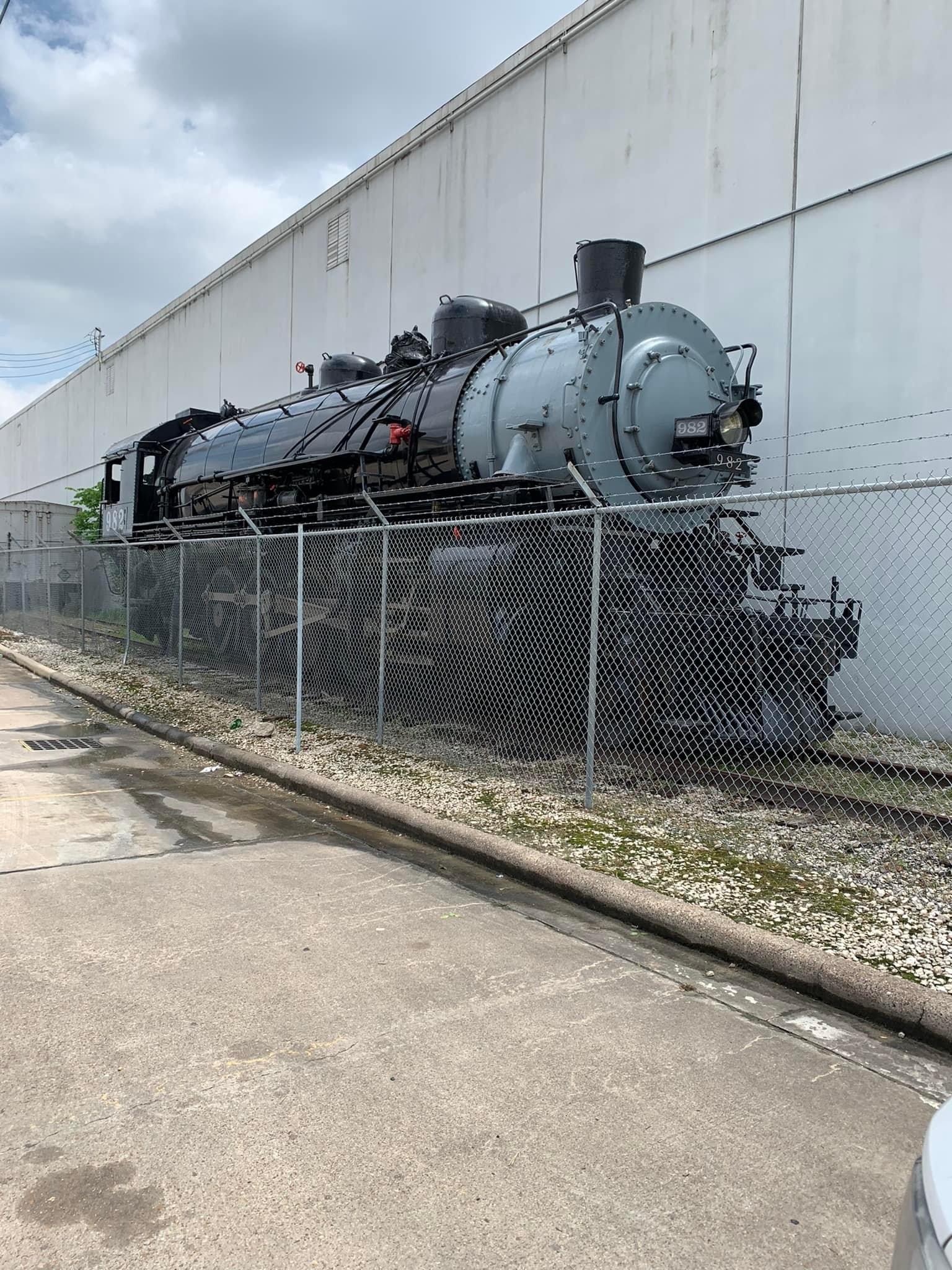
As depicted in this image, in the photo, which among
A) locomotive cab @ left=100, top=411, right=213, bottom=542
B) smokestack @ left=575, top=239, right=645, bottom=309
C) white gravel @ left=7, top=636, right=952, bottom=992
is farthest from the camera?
locomotive cab @ left=100, top=411, right=213, bottom=542

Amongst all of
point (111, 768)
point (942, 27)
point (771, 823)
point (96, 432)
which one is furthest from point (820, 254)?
point (96, 432)

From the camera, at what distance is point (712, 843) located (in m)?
5.25

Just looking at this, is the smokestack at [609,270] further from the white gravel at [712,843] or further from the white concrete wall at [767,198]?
the white gravel at [712,843]

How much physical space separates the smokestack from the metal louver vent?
10821 mm

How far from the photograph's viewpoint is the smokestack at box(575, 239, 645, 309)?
8.24 metres

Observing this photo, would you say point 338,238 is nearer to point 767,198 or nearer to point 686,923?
point 767,198

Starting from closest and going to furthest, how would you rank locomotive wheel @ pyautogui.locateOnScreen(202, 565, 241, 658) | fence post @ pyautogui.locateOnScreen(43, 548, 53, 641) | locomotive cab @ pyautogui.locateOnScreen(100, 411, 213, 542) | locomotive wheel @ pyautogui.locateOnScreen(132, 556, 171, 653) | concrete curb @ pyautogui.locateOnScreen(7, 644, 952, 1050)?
concrete curb @ pyautogui.locateOnScreen(7, 644, 952, 1050)
locomotive wheel @ pyautogui.locateOnScreen(202, 565, 241, 658)
locomotive wheel @ pyautogui.locateOnScreen(132, 556, 171, 653)
locomotive cab @ pyautogui.locateOnScreen(100, 411, 213, 542)
fence post @ pyautogui.locateOnScreen(43, 548, 53, 641)

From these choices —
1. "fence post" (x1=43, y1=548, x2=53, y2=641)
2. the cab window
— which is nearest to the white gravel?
"fence post" (x1=43, y1=548, x2=53, y2=641)

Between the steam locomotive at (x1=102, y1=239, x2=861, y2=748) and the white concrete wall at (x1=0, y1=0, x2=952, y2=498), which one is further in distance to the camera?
the white concrete wall at (x1=0, y1=0, x2=952, y2=498)

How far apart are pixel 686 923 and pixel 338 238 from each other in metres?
17.1

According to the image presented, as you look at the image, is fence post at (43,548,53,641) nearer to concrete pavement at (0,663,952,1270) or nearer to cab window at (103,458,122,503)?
cab window at (103,458,122,503)

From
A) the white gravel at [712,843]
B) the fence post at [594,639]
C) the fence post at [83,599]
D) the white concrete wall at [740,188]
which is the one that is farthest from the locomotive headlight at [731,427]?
the fence post at [83,599]

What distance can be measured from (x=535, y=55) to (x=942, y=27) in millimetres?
6116

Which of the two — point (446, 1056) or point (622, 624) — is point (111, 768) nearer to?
point (622, 624)
